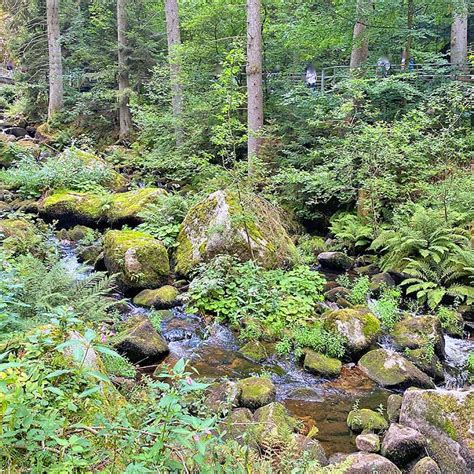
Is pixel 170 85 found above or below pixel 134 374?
above

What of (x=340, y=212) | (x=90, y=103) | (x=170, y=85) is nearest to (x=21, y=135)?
(x=90, y=103)

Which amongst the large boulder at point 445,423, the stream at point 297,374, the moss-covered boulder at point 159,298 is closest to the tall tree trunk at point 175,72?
the moss-covered boulder at point 159,298

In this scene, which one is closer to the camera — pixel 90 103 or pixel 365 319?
pixel 365 319

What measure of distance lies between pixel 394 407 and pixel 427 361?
1436mm

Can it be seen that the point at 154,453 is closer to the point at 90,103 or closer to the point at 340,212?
the point at 340,212

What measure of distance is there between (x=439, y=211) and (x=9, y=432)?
945 cm

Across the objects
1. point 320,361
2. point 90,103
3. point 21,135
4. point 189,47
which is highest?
point 189,47

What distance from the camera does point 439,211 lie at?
30.9 ft

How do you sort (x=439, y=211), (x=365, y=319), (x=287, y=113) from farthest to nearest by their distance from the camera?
(x=287, y=113) < (x=439, y=211) < (x=365, y=319)

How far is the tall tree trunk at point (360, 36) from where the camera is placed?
11.4 metres

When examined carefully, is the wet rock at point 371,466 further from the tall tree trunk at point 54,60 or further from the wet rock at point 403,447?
the tall tree trunk at point 54,60

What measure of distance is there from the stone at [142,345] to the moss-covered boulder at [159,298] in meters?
1.21

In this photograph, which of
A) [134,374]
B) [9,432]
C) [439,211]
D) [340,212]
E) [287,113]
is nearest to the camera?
[9,432]

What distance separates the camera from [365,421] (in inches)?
176
